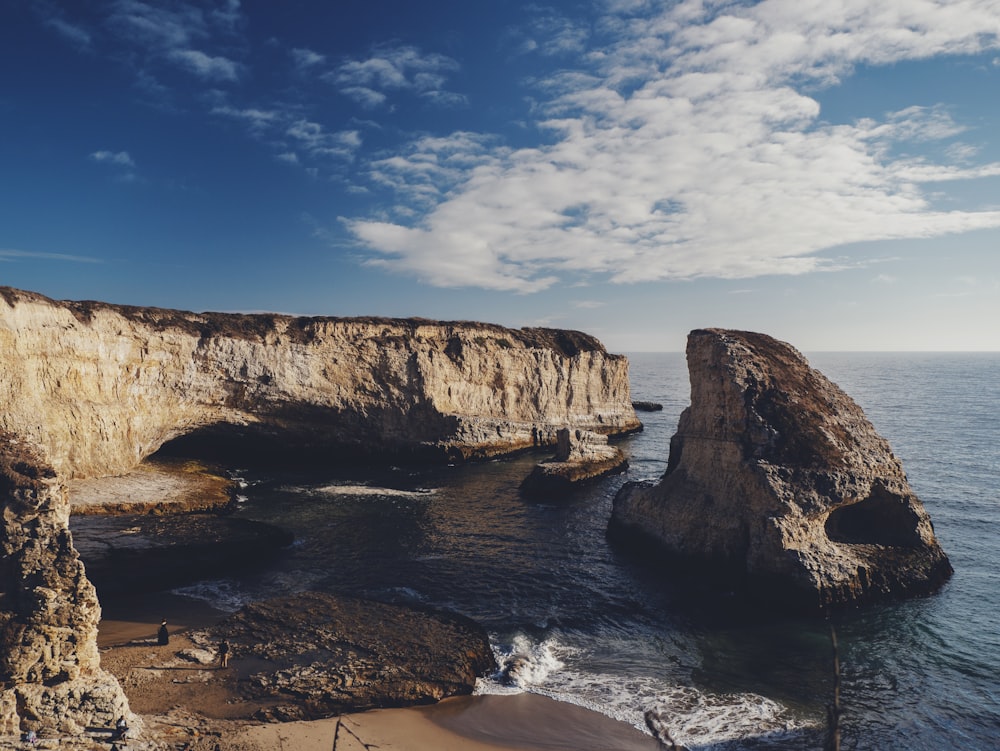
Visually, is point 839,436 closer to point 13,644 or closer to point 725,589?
point 725,589

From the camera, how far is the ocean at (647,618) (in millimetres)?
13469

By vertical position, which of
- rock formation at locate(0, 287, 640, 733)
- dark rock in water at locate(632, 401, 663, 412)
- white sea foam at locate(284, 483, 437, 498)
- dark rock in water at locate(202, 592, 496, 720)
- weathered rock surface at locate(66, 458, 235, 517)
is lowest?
dark rock in water at locate(202, 592, 496, 720)

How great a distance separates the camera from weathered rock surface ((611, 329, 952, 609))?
19.2 m

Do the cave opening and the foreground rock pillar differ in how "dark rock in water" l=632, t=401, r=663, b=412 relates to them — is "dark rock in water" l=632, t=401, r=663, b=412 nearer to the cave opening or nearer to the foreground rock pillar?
the cave opening

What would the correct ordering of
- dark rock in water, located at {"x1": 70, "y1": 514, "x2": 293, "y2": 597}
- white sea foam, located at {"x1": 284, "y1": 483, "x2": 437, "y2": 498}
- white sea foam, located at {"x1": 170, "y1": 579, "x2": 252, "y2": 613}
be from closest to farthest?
white sea foam, located at {"x1": 170, "y1": 579, "x2": 252, "y2": 613}
dark rock in water, located at {"x1": 70, "y1": 514, "x2": 293, "y2": 597}
white sea foam, located at {"x1": 284, "y1": 483, "x2": 437, "y2": 498}

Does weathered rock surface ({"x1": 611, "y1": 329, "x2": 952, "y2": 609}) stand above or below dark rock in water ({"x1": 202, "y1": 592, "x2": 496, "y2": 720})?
above

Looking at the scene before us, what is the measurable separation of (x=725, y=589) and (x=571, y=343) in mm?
42805

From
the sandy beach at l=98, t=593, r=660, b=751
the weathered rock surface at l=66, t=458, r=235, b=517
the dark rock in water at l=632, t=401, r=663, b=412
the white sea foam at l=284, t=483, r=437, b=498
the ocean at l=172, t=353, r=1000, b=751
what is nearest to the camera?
the sandy beach at l=98, t=593, r=660, b=751

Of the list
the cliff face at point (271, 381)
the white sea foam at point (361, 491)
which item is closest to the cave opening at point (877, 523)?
the white sea foam at point (361, 491)

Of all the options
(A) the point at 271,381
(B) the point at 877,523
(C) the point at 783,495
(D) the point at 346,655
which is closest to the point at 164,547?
(D) the point at 346,655

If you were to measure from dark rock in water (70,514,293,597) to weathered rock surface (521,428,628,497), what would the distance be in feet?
49.5

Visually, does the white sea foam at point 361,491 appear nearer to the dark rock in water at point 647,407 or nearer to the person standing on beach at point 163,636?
the person standing on beach at point 163,636

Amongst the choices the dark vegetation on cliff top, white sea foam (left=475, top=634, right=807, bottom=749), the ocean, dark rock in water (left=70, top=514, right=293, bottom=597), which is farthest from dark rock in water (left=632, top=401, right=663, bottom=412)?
white sea foam (left=475, top=634, right=807, bottom=749)

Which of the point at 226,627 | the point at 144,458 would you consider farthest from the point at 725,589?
the point at 144,458
